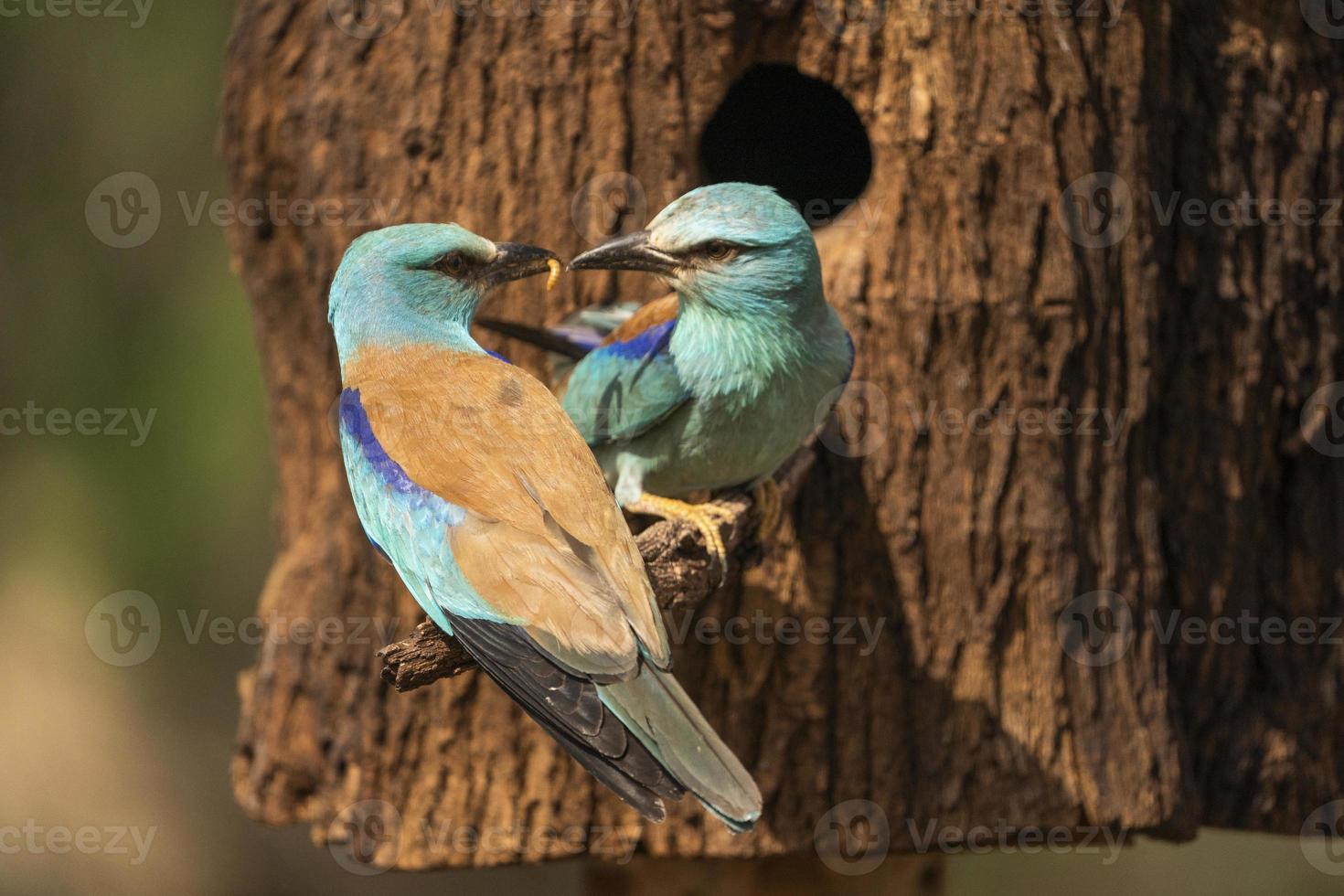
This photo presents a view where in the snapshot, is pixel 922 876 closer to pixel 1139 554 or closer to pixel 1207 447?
pixel 1139 554

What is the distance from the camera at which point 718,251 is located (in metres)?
3.50
